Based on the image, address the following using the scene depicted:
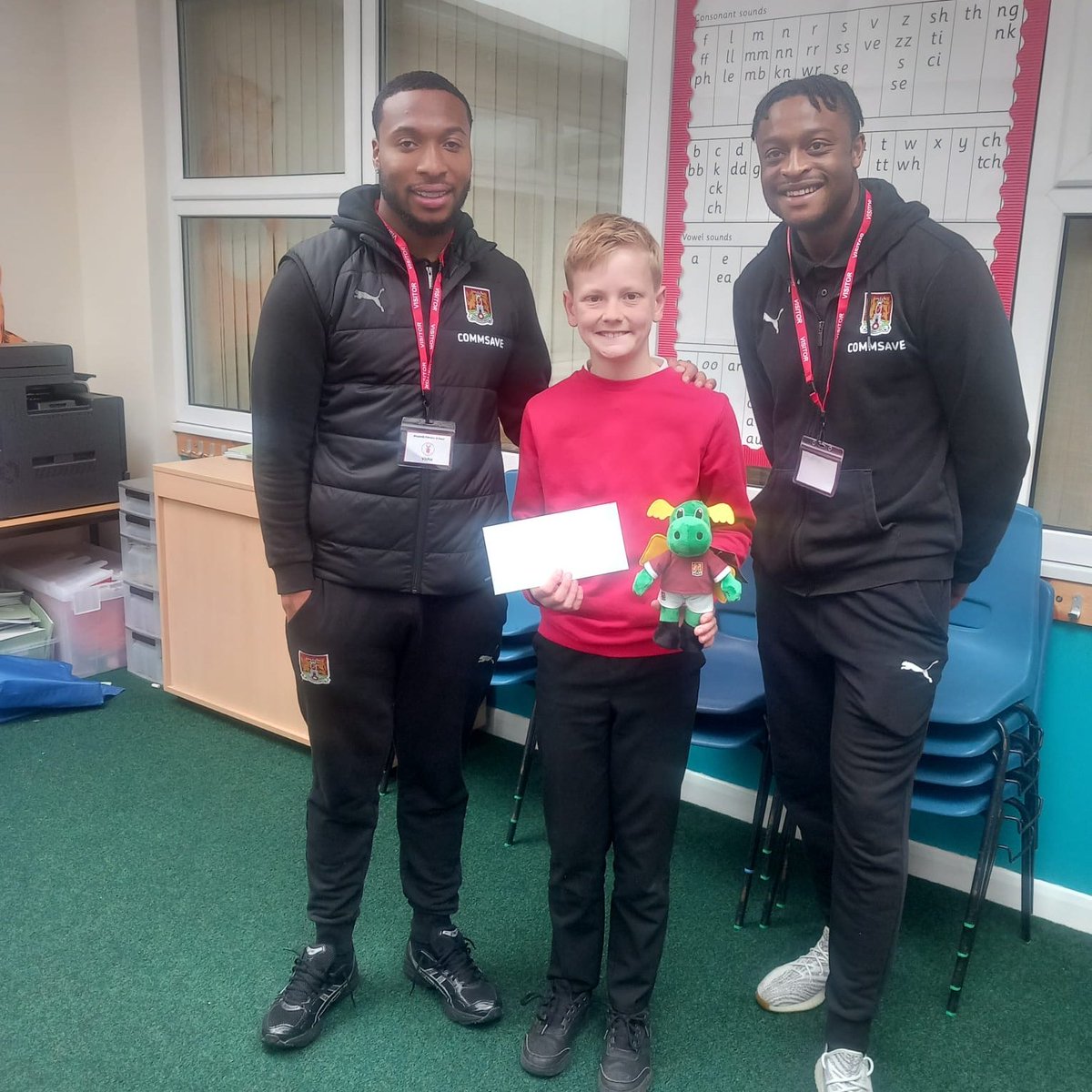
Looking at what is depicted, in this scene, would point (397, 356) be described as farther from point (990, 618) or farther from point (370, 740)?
point (990, 618)

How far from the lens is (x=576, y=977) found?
178 cm

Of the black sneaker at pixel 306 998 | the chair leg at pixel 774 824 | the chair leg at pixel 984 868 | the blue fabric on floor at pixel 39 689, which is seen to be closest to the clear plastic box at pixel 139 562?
the blue fabric on floor at pixel 39 689

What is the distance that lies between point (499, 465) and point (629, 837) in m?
0.69

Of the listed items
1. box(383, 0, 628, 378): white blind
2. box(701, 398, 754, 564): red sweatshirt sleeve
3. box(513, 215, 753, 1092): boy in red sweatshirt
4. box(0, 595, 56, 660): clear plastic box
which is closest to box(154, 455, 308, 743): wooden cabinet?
box(0, 595, 56, 660): clear plastic box

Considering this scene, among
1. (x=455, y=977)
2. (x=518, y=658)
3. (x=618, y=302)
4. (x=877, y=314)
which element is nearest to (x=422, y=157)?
(x=618, y=302)

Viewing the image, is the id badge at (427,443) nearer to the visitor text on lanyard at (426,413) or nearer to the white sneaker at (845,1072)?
the visitor text on lanyard at (426,413)

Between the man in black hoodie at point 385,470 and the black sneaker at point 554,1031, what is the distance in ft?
0.43

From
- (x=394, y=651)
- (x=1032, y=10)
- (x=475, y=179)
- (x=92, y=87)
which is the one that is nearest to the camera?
(x=394, y=651)

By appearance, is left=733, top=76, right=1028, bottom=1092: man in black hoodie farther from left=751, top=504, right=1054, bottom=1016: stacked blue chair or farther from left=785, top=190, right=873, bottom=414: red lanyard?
left=751, top=504, right=1054, bottom=1016: stacked blue chair

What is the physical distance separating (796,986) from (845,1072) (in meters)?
0.30

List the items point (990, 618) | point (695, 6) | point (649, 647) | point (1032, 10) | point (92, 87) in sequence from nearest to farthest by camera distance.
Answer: point (649, 647)
point (1032, 10)
point (990, 618)
point (695, 6)
point (92, 87)

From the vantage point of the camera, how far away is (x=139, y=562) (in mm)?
3621

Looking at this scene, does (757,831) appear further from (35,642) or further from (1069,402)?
(35,642)

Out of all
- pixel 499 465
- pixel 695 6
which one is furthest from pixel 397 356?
pixel 695 6
